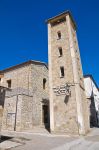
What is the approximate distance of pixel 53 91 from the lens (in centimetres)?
1523

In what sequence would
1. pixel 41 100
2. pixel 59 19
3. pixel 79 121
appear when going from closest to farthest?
pixel 79 121, pixel 59 19, pixel 41 100

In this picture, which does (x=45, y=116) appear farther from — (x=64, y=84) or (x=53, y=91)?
(x=64, y=84)

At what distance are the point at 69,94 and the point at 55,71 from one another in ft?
10.6

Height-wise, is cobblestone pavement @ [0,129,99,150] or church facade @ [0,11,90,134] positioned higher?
church facade @ [0,11,90,134]

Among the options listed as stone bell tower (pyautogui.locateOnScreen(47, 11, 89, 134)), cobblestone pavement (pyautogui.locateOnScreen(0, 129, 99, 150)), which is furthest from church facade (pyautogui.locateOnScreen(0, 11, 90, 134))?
cobblestone pavement (pyautogui.locateOnScreen(0, 129, 99, 150))

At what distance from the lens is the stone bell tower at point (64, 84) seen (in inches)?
527

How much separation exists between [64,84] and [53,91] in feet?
4.65

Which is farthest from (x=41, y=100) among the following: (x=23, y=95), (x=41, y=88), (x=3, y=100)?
(x=3, y=100)

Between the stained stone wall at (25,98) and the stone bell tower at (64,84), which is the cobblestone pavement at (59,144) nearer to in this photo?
the stone bell tower at (64,84)

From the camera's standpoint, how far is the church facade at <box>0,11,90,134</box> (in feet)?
45.1

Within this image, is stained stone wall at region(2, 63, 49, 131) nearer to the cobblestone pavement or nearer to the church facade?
the church facade

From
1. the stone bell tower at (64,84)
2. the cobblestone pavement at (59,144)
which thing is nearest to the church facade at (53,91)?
the stone bell tower at (64,84)

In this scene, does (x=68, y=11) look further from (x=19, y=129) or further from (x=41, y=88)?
(x=19, y=129)

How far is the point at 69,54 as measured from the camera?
1559 centimetres
